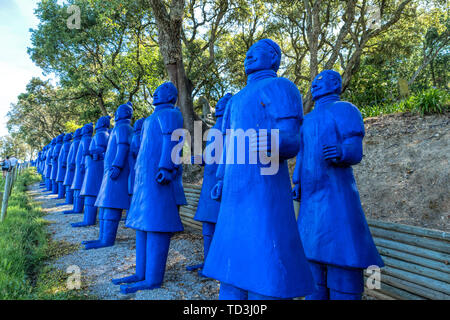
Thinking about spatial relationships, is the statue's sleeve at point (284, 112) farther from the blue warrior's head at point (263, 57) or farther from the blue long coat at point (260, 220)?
the blue warrior's head at point (263, 57)

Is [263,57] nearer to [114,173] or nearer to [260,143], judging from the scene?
[260,143]

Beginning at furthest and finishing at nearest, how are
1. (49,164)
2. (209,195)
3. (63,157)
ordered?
(49,164), (63,157), (209,195)

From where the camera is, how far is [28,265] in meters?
3.63

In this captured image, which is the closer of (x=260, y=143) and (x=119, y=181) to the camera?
(x=260, y=143)

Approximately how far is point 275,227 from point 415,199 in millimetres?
4187

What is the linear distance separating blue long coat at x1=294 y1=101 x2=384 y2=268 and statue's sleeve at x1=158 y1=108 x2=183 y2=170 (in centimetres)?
141

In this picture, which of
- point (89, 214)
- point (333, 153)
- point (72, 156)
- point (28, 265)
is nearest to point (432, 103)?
point (333, 153)

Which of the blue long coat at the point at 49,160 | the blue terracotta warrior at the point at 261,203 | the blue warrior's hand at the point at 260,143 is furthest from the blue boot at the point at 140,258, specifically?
the blue long coat at the point at 49,160

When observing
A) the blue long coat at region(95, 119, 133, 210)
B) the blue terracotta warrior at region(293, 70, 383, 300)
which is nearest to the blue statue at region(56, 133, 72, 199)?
the blue long coat at region(95, 119, 133, 210)

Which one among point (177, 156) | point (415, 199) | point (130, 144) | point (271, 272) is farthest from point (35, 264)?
point (415, 199)

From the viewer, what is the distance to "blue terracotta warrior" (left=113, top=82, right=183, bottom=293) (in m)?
3.17

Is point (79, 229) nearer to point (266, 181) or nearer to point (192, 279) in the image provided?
point (192, 279)

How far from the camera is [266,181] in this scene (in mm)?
1838

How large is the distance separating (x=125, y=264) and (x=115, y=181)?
1.30m
